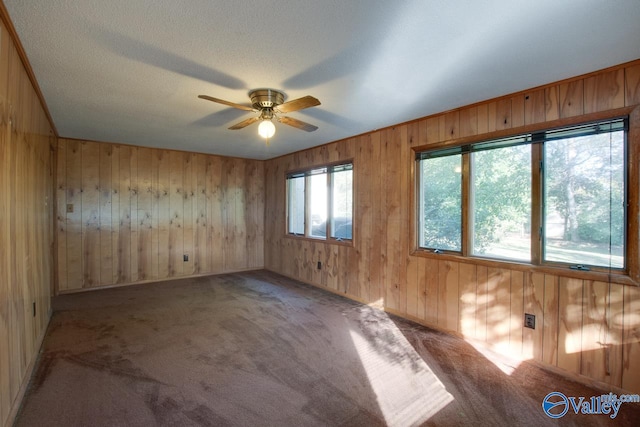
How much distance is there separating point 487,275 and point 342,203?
220 centimetres

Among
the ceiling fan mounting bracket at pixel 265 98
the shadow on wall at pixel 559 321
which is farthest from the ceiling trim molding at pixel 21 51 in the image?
the shadow on wall at pixel 559 321

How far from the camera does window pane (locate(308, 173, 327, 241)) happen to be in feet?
15.4

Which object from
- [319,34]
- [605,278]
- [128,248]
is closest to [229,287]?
[128,248]

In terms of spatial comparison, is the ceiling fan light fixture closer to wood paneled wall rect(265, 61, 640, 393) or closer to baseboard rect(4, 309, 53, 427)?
wood paneled wall rect(265, 61, 640, 393)

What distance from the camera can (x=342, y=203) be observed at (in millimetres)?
4348

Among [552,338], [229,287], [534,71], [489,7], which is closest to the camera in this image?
[489,7]

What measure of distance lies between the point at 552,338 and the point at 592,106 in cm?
182

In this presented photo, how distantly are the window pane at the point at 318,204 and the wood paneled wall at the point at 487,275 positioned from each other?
1.12ft

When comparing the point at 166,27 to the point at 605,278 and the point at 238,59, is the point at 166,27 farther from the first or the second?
the point at 605,278

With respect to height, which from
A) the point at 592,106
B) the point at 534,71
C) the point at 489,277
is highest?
the point at 534,71

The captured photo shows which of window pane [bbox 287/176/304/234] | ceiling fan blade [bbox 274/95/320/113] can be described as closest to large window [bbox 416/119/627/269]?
ceiling fan blade [bbox 274/95/320/113]

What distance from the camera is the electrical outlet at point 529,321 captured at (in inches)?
94.3

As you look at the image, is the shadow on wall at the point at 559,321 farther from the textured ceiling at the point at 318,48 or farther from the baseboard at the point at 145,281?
the baseboard at the point at 145,281

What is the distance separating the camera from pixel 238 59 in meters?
1.97
